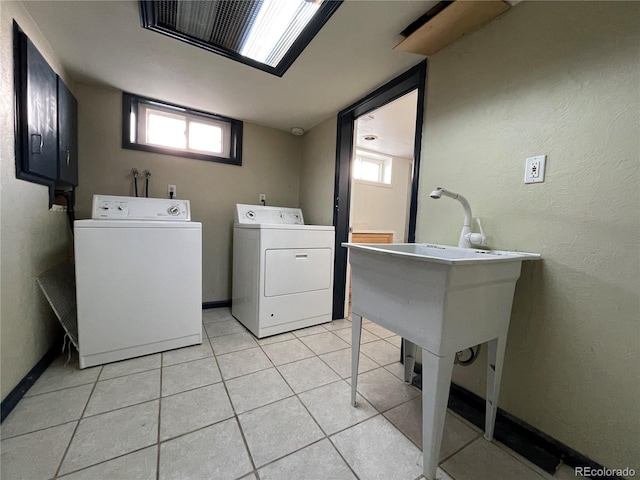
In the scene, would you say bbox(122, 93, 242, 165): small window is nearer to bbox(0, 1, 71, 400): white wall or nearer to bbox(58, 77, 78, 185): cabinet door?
bbox(58, 77, 78, 185): cabinet door

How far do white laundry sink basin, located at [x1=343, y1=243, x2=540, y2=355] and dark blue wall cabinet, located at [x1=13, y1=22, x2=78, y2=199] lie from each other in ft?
5.72

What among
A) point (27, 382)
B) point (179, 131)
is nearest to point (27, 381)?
point (27, 382)

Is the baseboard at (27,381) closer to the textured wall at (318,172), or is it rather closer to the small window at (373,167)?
the textured wall at (318,172)

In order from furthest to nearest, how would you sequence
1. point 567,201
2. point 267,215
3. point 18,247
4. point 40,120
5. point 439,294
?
point 267,215, point 40,120, point 18,247, point 567,201, point 439,294

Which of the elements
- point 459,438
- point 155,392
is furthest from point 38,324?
point 459,438

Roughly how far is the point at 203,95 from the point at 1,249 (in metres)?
1.69

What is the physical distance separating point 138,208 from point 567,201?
2.74 m

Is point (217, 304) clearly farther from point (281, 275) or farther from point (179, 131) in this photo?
point (179, 131)

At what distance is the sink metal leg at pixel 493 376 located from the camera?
1.08 m

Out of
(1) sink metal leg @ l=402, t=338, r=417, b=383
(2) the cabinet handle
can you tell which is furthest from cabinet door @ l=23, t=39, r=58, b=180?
(1) sink metal leg @ l=402, t=338, r=417, b=383

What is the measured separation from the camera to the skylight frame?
123 cm

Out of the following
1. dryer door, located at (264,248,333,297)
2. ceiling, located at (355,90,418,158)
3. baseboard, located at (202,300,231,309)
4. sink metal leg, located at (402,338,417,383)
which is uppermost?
ceiling, located at (355,90,418,158)

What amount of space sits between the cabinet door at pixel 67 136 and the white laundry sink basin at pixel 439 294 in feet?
6.71

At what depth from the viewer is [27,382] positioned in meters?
1.28
